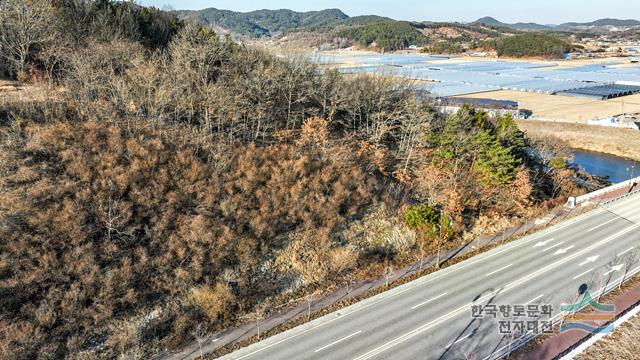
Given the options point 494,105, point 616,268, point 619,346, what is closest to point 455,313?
point 619,346

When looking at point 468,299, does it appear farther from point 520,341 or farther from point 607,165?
point 607,165

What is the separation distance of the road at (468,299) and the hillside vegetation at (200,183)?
304 cm

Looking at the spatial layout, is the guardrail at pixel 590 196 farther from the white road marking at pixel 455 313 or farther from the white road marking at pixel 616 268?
the white road marking at pixel 616 268

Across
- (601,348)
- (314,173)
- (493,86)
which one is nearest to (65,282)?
(314,173)

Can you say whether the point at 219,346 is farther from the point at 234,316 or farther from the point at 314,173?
the point at 314,173

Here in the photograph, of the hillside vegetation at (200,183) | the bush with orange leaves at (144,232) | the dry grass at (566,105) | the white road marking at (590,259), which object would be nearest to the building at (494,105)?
the dry grass at (566,105)

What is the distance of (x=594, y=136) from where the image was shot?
71.7 metres

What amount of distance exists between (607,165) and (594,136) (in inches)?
504

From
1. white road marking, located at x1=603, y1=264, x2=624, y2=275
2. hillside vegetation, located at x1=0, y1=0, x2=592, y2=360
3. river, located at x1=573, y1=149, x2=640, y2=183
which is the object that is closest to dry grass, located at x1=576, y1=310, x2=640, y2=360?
white road marking, located at x1=603, y1=264, x2=624, y2=275

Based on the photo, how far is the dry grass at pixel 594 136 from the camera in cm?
6638

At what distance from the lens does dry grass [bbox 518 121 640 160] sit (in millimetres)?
66375

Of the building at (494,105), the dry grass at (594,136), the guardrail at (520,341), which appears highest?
the building at (494,105)

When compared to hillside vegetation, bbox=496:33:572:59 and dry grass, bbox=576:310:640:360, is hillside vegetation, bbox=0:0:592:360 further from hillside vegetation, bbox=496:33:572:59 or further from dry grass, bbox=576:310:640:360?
hillside vegetation, bbox=496:33:572:59

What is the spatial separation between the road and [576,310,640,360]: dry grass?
108 inches
